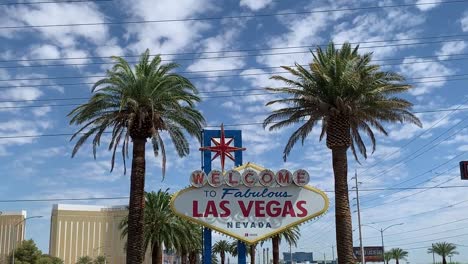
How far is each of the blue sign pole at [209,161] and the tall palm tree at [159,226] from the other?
2598 cm

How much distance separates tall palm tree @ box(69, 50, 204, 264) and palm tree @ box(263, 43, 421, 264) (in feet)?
15.7

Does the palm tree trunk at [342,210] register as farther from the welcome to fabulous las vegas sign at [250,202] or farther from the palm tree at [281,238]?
the palm tree at [281,238]

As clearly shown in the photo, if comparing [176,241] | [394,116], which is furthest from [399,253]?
[394,116]

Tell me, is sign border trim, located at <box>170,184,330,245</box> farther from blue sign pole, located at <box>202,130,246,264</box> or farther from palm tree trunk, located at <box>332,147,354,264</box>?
palm tree trunk, located at <box>332,147,354,264</box>

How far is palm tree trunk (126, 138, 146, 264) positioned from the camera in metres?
29.9

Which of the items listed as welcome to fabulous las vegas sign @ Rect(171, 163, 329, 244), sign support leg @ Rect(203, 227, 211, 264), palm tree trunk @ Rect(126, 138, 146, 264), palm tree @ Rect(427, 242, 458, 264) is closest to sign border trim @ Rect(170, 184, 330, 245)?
welcome to fabulous las vegas sign @ Rect(171, 163, 329, 244)

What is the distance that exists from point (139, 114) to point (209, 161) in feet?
16.0

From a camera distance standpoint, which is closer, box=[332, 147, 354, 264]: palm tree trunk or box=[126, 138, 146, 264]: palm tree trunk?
box=[332, 147, 354, 264]: palm tree trunk

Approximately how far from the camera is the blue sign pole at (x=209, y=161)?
27.3m

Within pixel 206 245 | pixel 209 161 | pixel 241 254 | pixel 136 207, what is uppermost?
pixel 209 161

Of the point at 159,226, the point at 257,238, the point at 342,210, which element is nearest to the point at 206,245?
the point at 257,238

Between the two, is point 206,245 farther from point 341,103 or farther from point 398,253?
point 398,253

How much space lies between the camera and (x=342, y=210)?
29.7 m

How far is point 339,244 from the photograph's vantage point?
97.0 ft
